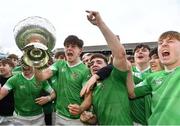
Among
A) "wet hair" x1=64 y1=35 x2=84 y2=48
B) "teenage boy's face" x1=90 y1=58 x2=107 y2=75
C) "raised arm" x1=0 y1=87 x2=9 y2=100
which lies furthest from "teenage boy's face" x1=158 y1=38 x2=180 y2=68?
"raised arm" x1=0 y1=87 x2=9 y2=100

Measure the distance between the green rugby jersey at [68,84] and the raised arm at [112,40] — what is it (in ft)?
5.77

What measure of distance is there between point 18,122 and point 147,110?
292 centimetres

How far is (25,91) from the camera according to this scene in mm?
7008

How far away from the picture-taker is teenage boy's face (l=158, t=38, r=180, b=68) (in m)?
4.02

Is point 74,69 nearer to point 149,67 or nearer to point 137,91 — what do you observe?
point 149,67

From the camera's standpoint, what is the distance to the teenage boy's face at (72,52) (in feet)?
20.4

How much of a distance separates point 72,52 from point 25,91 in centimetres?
140

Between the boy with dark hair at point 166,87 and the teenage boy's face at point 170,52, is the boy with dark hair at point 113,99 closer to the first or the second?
the boy with dark hair at point 166,87

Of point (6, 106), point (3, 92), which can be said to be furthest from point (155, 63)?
point (6, 106)

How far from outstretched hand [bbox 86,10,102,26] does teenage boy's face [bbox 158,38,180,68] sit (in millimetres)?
761

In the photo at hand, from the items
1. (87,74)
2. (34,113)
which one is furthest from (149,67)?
(34,113)

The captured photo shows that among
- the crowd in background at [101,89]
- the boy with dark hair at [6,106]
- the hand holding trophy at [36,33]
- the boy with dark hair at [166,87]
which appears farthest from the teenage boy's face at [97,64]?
the boy with dark hair at [6,106]

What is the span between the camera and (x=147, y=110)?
543 cm

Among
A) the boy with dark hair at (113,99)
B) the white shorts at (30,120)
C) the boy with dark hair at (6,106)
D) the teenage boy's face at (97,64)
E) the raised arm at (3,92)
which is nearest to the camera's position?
the boy with dark hair at (113,99)
